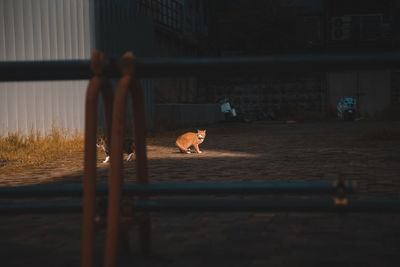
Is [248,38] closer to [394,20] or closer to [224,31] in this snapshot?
[224,31]

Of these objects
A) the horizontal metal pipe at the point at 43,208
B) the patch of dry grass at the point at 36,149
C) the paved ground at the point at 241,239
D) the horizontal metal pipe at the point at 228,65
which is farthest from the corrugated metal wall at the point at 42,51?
the horizontal metal pipe at the point at 228,65

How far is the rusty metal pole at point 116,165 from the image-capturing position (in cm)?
179

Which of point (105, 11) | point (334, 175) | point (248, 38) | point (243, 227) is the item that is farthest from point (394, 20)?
point (243, 227)

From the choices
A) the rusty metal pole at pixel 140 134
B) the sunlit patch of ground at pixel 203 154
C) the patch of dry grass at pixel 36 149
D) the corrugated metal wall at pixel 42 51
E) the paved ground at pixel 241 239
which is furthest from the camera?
the corrugated metal wall at pixel 42 51

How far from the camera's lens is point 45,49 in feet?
35.6

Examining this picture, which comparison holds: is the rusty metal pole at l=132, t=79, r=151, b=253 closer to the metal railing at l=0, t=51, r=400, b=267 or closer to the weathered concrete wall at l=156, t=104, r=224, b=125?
the metal railing at l=0, t=51, r=400, b=267

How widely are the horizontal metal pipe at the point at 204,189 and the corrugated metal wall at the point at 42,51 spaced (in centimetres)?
872

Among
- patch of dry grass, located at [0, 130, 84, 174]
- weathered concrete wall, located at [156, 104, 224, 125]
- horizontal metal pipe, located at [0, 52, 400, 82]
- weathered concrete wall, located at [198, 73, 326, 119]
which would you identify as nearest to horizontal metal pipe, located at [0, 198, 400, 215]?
horizontal metal pipe, located at [0, 52, 400, 82]

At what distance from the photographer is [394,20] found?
2712 centimetres

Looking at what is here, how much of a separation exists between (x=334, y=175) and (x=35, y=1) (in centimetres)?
873

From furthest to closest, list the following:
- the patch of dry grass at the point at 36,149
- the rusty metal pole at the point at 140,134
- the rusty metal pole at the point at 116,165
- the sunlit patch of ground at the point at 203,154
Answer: the sunlit patch of ground at the point at 203,154
the patch of dry grass at the point at 36,149
the rusty metal pole at the point at 140,134
the rusty metal pole at the point at 116,165

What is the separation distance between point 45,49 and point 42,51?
0.09 m

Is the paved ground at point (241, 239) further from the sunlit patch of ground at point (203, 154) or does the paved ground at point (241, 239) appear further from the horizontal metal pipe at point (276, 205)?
the sunlit patch of ground at point (203, 154)

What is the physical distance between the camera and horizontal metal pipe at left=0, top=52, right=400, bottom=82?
5.90ft
